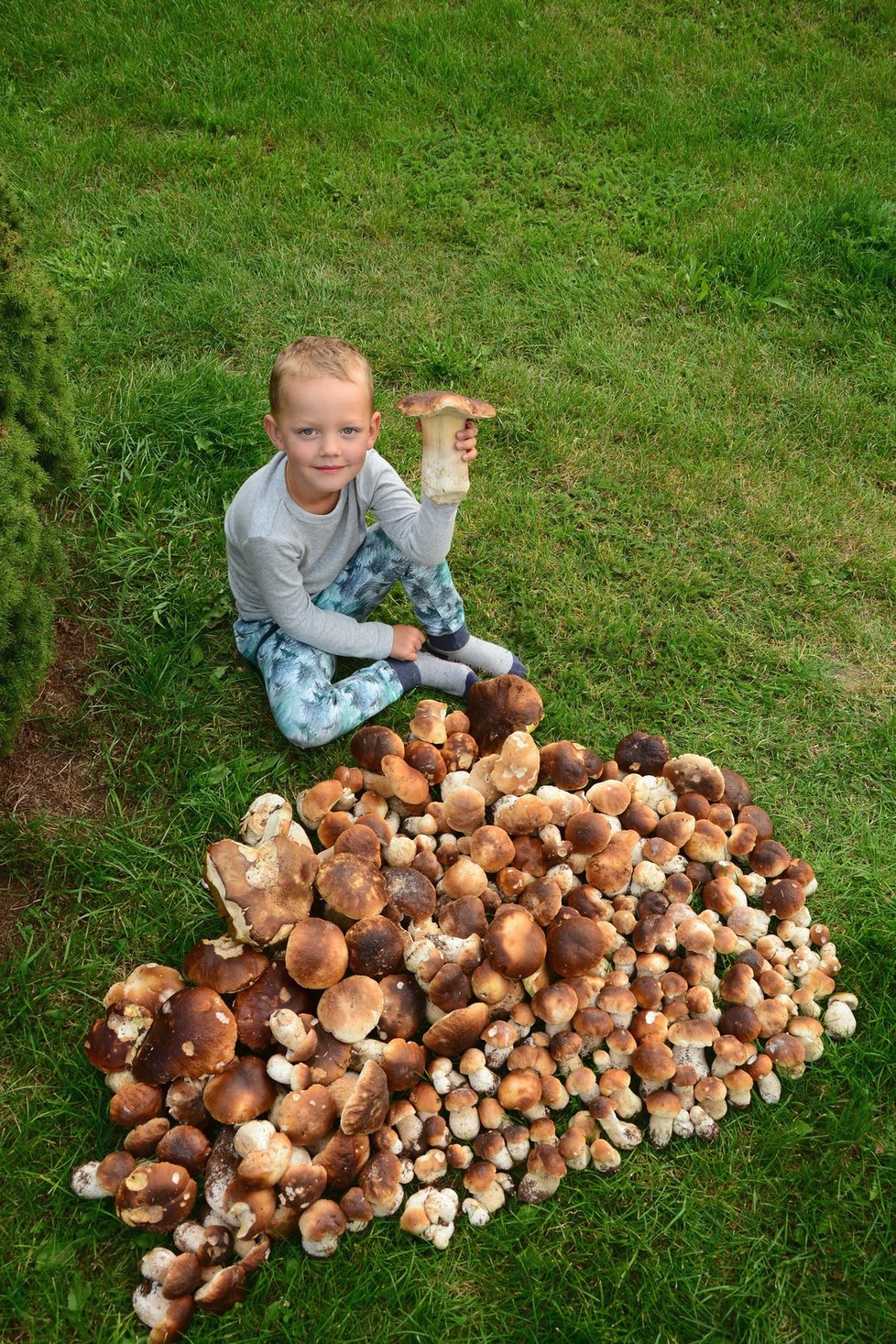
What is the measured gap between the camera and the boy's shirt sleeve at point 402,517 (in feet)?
11.4

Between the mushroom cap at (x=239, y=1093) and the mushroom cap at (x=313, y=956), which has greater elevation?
the mushroom cap at (x=313, y=956)

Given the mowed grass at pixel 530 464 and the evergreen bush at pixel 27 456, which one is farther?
the evergreen bush at pixel 27 456

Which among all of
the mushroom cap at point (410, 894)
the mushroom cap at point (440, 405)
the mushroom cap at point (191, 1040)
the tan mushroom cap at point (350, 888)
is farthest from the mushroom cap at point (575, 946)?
the mushroom cap at point (440, 405)

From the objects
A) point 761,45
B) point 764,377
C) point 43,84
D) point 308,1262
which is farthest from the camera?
point 761,45

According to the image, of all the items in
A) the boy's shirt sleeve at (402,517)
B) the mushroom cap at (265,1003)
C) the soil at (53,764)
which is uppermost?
the boy's shirt sleeve at (402,517)

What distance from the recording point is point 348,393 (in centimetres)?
314

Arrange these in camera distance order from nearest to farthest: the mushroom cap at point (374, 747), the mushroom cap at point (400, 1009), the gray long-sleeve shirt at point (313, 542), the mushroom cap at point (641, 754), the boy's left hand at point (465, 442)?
the mushroom cap at point (400, 1009) < the boy's left hand at point (465, 442) < the mushroom cap at point (374, 747) < the gray long-sleeve shirt at point (313, 542) < the mushroom cap at point (641, 754)

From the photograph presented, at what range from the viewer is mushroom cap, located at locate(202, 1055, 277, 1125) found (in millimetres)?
2555

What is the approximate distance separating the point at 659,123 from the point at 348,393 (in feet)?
16.2

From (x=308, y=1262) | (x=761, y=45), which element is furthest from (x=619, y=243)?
(x=308, y=1262)

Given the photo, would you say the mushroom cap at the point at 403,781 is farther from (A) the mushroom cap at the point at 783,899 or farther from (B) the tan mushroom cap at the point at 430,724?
(A) the mushroom cap at the point at 783,899

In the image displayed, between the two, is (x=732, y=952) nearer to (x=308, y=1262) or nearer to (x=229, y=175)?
(x=308, y=1262)

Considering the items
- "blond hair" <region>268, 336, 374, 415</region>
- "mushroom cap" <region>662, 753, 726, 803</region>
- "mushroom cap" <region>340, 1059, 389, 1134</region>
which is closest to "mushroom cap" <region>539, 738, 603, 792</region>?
"mushroom cap" <region>662, 753, 726, 803</region>

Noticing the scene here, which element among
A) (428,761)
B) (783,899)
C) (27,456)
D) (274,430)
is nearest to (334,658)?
(428,761)
